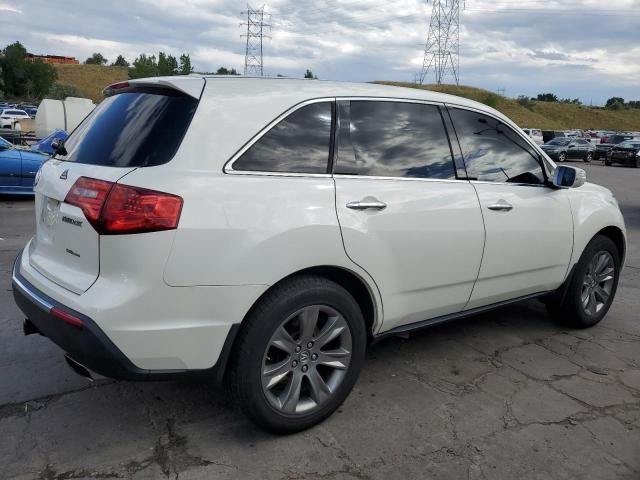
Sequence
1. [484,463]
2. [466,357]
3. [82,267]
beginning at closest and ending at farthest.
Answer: [82,267] < [484,463] < [466,357]

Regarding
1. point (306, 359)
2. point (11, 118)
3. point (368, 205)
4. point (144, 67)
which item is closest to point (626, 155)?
point (368, 205)

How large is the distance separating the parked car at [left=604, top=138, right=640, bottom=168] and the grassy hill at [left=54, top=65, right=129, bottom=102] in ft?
247

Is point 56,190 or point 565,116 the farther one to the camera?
point 565,116

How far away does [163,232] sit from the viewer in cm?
249

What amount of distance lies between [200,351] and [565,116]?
10770cm

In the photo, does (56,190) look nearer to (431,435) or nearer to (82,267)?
(82,267)

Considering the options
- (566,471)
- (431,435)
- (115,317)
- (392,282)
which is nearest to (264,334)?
(115,317)

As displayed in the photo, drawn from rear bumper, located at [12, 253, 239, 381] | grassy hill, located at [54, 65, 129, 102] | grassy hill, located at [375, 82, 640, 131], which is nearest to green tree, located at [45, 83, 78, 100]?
grassy hill, located at [54, 65, 129, 102]

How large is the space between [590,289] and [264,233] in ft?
10.9

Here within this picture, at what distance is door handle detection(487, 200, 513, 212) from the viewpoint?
375 centimetres

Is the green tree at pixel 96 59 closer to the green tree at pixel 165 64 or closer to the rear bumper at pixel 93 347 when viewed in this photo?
the green tree at pixel 165 64

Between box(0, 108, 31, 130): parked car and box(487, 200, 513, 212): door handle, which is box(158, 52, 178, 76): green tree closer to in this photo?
box(0, 108, 31, 130): parked car

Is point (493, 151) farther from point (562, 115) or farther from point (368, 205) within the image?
point (562, 115)

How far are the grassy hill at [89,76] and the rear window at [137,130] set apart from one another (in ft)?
298
